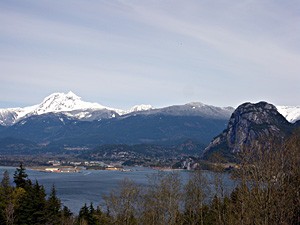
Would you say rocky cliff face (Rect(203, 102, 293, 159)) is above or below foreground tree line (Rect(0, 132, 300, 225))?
above

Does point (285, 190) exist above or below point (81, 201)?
above

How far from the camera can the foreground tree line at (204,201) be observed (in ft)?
49.0

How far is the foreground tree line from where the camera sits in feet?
49.0

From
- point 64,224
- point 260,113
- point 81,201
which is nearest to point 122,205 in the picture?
point 64,224

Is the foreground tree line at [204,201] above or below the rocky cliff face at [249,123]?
below

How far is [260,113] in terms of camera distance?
183 meters

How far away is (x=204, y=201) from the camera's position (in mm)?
35438

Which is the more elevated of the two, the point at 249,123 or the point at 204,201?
the point at 249,123

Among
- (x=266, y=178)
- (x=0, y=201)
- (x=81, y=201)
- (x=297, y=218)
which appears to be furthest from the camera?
(x=81, y=201)

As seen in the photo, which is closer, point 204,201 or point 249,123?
point 204,201

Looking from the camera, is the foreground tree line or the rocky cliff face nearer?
the foreground tree line

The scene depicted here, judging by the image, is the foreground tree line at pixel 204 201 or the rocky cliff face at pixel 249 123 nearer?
the foreground tree line at pixel 204 201

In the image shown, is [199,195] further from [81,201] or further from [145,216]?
[81,201]

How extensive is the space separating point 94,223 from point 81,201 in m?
38.4
